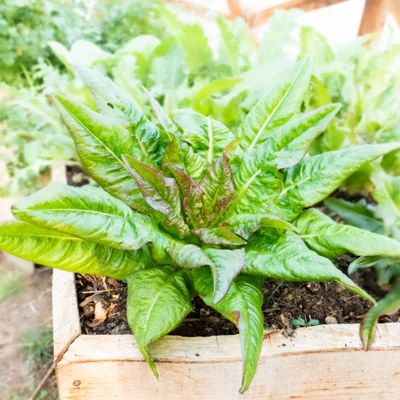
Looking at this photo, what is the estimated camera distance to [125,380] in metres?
0.66

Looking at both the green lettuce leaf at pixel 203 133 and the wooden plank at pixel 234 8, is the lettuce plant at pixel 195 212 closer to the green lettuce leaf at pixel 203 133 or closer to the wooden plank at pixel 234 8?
the green lettuce leaf at pixel 203 133

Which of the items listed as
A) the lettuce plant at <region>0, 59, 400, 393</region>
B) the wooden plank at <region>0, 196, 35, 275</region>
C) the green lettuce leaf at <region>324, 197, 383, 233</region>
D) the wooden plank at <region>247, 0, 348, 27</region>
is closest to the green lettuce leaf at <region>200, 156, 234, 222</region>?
the lettuce plant at <region>0, 59, 400, 393</region>

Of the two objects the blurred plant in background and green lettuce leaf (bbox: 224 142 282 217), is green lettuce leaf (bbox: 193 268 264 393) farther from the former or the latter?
Answer: the blurred plant in background

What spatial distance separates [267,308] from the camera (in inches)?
29.1

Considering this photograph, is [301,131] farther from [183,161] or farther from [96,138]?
[96,138]

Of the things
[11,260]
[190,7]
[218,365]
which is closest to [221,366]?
[218,365]

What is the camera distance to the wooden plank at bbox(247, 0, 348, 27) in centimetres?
183

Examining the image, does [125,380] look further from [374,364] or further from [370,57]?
[370,57]

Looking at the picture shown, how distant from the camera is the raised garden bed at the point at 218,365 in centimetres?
65

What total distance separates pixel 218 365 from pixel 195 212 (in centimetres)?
23

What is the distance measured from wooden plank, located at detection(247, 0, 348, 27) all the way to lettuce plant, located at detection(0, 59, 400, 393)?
4.07ft

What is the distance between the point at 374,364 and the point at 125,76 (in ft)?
2.58

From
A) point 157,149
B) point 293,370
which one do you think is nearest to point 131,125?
point 157,149

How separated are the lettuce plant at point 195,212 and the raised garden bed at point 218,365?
→ 8cm
